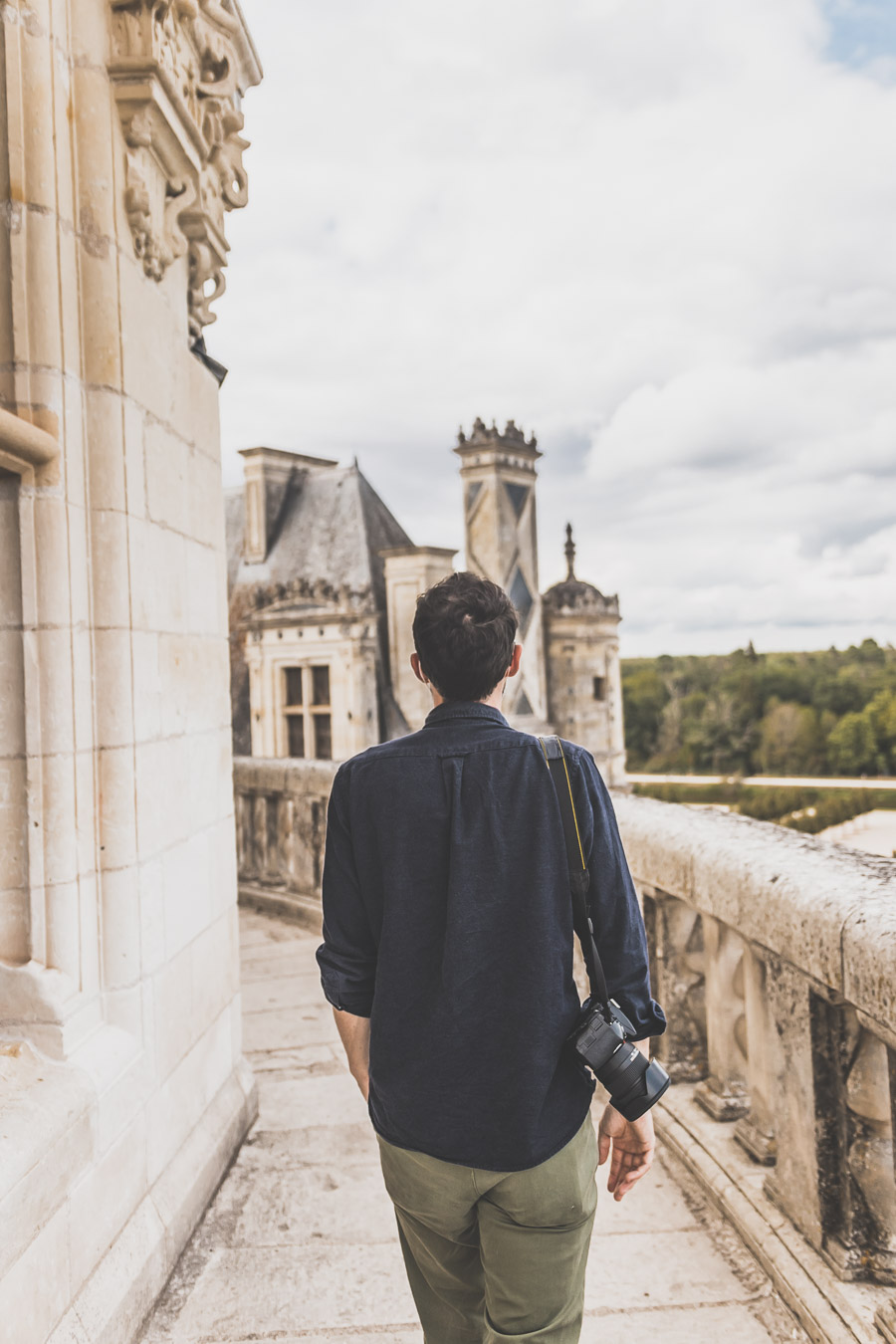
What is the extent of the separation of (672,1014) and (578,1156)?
1.43 m

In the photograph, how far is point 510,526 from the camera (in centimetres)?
2006

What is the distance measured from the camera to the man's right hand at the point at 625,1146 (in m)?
1.40

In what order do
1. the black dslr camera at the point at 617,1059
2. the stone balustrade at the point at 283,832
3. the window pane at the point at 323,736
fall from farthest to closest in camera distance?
the window pane at the point at 323,736 → the stone balustrade at the point at 283,832 → the black dslr camera at the point at 617,1059

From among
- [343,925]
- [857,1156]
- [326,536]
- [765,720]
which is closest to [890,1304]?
[857,1156]

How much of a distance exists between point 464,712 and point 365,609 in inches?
669

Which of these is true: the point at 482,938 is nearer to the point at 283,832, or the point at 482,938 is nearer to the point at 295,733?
the point at 283,832

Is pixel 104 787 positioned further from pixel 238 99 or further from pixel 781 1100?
pixel 238 99

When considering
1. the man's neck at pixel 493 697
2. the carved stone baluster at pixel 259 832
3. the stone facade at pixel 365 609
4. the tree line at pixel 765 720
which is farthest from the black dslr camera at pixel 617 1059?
the tree line at pixel 765 720

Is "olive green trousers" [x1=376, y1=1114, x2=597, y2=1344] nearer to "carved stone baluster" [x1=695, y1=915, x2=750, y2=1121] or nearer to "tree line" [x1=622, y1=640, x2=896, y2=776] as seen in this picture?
"carved stone baluster" [x1=695, y1=915, x2=750, y2=1121]

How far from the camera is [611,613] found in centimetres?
2109

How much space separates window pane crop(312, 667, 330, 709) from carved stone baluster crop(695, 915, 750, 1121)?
54.7 feet

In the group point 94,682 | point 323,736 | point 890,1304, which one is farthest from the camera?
point 323,736

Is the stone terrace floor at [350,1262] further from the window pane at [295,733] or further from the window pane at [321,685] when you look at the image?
the window pane at [295,733]

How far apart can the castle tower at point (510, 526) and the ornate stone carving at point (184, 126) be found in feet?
55.5
